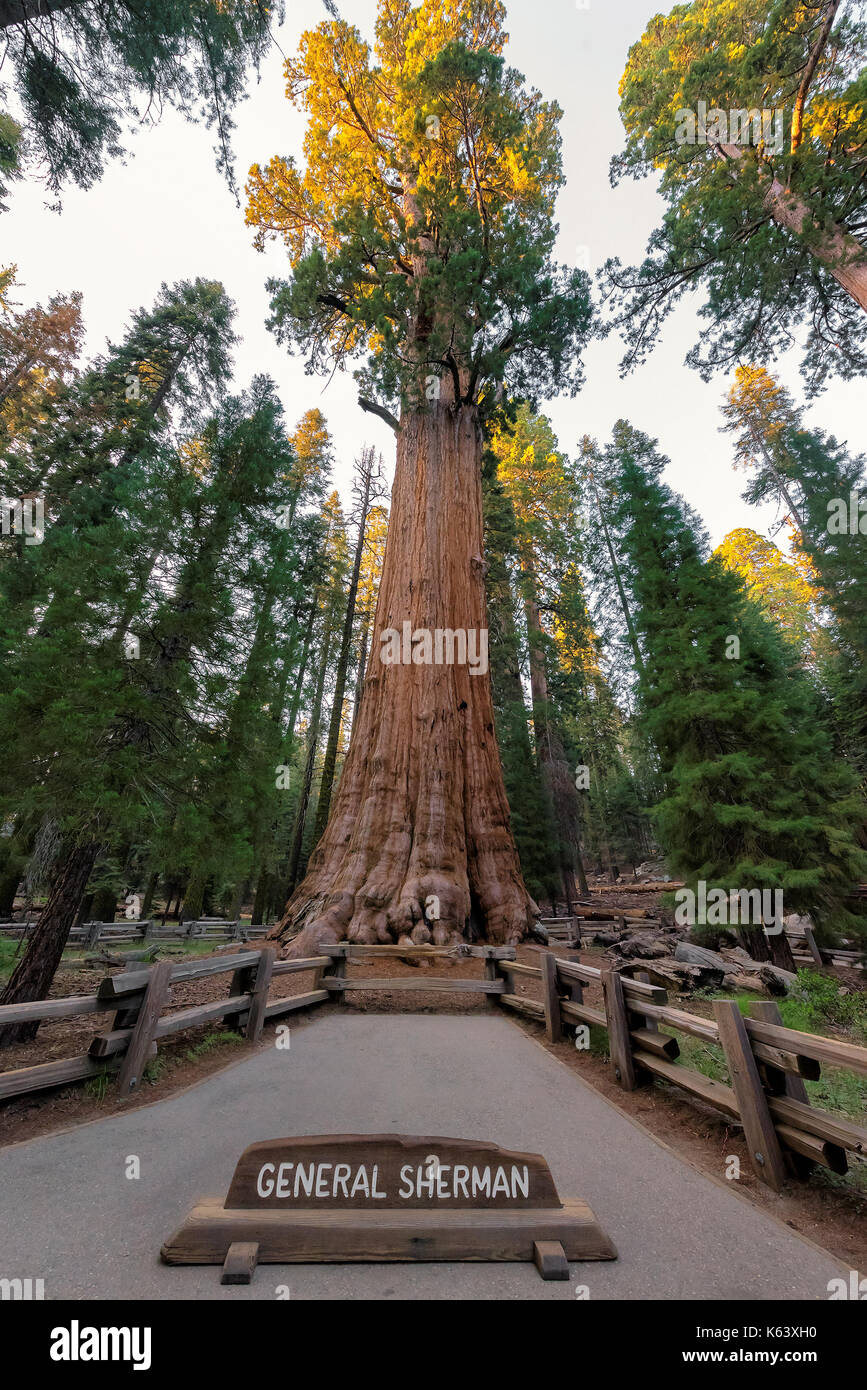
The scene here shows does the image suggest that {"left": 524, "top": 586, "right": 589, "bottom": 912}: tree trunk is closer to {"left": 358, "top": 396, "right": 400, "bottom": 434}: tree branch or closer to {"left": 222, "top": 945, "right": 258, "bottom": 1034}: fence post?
{"left": 358, "top": 396, "right": 400, "bottom": 434}: tree branch

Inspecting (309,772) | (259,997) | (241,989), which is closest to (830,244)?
(259,997)

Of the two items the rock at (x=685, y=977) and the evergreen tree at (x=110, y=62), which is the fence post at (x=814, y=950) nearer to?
the rock at (x=685, y=977)

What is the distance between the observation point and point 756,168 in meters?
8.95

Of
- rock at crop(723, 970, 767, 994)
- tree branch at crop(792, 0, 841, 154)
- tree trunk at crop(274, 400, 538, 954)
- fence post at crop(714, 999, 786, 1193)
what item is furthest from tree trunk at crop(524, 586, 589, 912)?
fence post at crop(714, 999, 786, 1193)

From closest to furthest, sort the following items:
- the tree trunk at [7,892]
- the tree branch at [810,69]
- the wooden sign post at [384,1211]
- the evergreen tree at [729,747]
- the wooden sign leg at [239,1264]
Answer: the wooden sign leg at [239,1264], the wooden sign post at [384,1211], the tree branch at [810,69], the evergreen tree at [729,747], the tree trunk at [7,892]

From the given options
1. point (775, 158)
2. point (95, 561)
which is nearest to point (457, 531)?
point (95, 561)

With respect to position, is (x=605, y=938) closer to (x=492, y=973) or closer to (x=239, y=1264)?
(x=492, y=973)

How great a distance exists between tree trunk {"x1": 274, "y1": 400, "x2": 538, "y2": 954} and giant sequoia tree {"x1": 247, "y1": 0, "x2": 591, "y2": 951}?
0.12 ft

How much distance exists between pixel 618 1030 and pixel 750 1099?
60.2 inches

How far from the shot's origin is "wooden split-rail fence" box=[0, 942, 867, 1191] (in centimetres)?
281

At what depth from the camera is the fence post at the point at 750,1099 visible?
112 inches

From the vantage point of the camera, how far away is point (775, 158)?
8.95 meters

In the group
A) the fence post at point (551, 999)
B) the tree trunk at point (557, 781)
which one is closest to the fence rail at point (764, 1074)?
the fence post at point (551, 999)

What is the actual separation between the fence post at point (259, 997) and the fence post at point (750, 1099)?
423 cm
